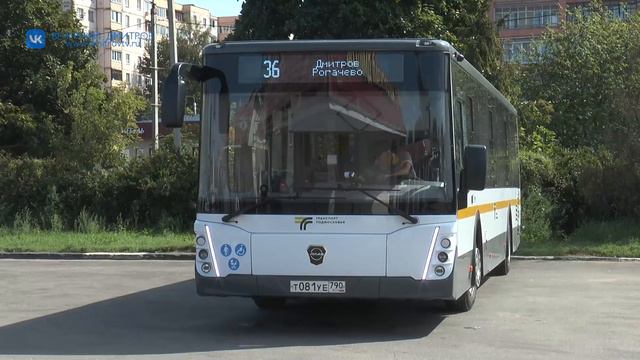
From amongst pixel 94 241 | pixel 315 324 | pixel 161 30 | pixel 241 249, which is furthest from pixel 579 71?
pixel 161 30

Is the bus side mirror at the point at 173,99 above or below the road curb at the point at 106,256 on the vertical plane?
above

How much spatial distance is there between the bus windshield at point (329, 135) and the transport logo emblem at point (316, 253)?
14.8 inches

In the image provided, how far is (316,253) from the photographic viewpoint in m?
8.27

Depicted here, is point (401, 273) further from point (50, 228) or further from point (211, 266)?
point (50, 228)

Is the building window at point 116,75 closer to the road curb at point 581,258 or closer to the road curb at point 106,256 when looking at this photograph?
the road curb at point 106,256

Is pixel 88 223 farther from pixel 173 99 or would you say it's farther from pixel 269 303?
pixel 173 99

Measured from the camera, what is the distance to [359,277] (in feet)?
27.0

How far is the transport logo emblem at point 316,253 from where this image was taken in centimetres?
827

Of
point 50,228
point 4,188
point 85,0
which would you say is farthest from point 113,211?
point 85,0

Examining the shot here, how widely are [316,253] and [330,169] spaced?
88cm

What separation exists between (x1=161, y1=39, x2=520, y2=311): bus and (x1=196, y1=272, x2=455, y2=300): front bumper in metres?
0.01

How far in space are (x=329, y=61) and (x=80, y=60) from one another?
28.1m

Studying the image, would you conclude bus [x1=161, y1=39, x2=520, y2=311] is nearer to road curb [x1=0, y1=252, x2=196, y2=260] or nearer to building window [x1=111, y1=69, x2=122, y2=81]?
road curb [x1=0, y1=252, x2=196, y2=260]

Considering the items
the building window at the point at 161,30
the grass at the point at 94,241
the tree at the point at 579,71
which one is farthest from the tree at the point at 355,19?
the building window at the point at 161,30
